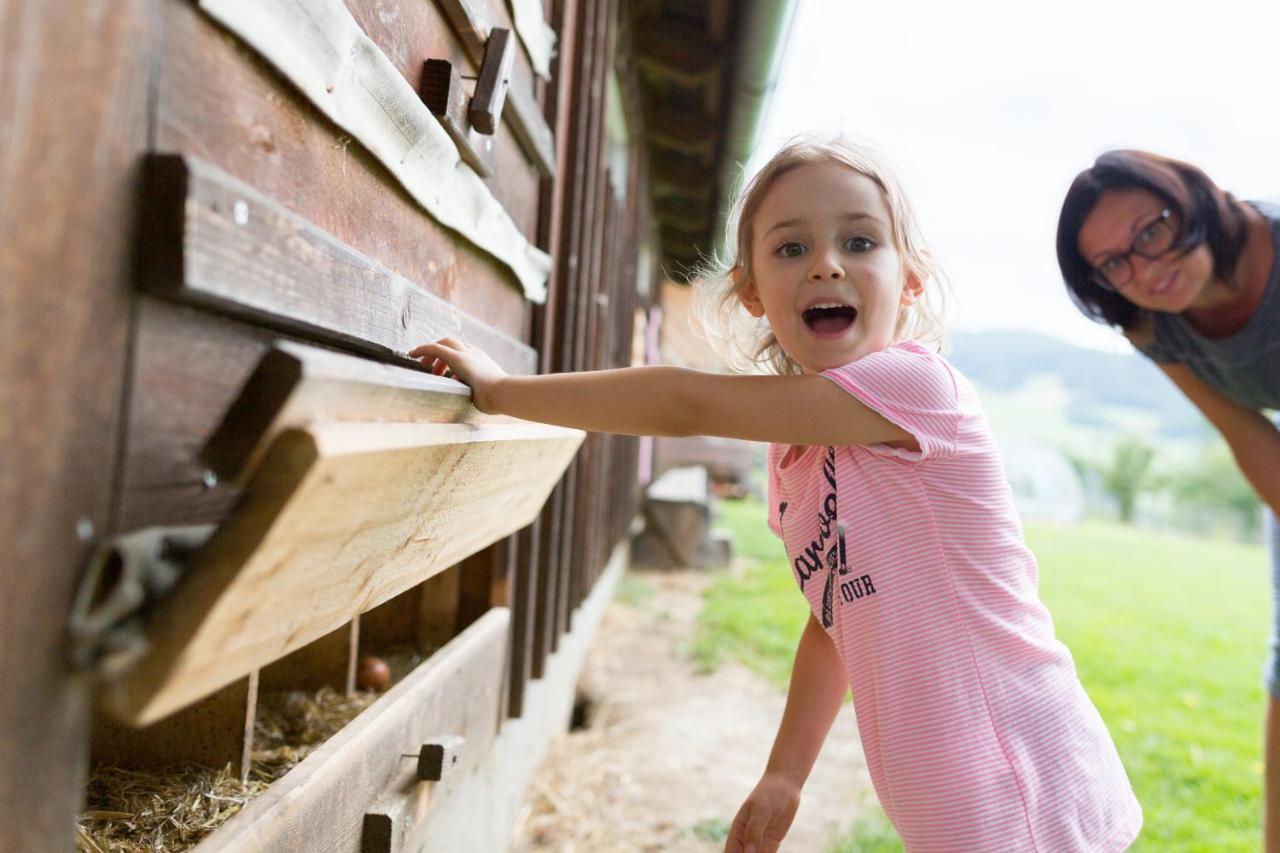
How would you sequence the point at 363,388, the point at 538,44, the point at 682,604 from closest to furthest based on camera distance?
the point at 363,388
the point at 538,44
the point at 682,604

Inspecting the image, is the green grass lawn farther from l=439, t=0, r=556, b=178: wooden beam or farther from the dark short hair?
l=439, t=0, r=556, b=178: wooden beam

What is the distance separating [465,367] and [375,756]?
0.61m

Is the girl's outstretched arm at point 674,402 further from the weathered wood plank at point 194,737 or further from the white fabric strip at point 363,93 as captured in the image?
the weathered wood plank at point 194,737

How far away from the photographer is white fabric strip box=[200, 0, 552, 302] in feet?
3.03

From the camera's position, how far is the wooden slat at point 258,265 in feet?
2.48

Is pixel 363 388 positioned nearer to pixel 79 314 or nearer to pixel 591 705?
pixel 79 314

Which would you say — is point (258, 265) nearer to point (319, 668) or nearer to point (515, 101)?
point (515, 101)

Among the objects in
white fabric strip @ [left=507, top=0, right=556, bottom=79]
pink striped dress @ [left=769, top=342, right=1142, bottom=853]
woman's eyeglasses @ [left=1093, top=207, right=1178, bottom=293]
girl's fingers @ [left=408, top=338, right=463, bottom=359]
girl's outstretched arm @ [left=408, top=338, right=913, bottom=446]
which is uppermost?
white fabric strip @ [left=507, top=0, right=556, bottom=79]

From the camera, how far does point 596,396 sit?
137cm

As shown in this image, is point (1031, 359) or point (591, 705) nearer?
point (591, 705)

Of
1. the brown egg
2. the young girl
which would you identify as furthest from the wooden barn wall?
the brown egg

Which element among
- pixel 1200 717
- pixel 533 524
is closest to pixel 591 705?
pixel 533 524

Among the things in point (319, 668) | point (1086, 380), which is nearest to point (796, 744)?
point (319, 668)

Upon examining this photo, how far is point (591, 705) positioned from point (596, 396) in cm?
331
